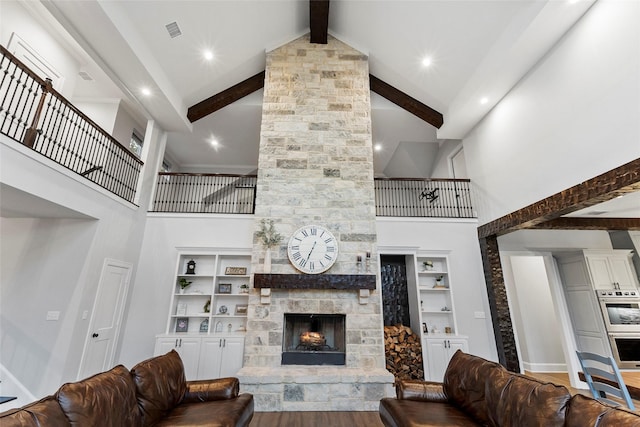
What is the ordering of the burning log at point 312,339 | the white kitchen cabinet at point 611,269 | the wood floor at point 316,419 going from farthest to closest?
the white kitchen cabinet at point 611,269
the burning log at point 312,339
the wood floor at point 316,419

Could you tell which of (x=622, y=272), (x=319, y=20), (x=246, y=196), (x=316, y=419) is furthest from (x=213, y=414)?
(x=622, y=272)

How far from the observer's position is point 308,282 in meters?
4.52

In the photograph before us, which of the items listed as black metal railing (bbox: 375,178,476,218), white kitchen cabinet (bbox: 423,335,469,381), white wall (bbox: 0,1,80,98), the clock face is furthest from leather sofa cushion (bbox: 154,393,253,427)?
white wall (bbox: 0,1,80,98)

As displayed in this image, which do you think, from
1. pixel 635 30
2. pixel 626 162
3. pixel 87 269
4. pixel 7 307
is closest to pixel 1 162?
pixel 87 269

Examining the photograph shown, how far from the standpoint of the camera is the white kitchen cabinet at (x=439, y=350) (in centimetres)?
519

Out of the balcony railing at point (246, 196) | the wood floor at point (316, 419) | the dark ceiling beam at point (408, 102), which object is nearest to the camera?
the wood floor at point (316, 419)

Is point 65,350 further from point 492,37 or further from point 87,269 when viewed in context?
point 492,37

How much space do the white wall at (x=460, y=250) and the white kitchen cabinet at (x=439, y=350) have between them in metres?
0.25

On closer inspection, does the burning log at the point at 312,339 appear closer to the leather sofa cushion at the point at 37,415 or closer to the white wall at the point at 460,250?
the white wall at the point at 460,250

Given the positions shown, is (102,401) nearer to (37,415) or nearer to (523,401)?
(37,415)

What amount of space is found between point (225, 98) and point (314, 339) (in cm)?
554

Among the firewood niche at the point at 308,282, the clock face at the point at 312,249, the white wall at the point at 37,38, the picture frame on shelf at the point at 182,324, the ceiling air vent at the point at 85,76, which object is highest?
the ceiling air vent at the point at 85,76

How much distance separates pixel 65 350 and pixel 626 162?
7455 millimetres

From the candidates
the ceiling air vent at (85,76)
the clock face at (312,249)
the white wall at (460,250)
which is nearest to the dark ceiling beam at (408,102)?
the white wall at (460,250)
